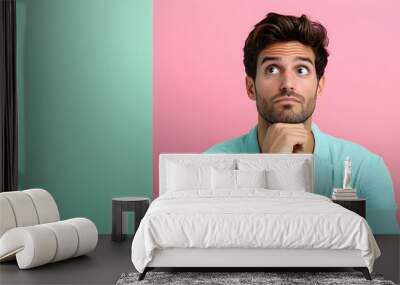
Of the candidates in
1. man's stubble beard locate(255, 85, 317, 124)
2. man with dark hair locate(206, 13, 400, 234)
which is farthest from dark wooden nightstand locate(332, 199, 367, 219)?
man's stubble beard locate(255, 85, 317, 124)

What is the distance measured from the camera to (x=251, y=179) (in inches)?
253

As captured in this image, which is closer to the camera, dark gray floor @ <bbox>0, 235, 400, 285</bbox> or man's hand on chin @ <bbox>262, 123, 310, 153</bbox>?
dark gray floor @ <bbox>0, 235, 400, 285</bbox>

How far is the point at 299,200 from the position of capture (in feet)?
18.0

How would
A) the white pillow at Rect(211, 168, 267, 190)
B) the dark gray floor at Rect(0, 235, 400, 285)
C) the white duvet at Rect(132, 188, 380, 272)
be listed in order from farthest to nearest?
the white pillow at Rect(211, 168, 267, 190), the dark gray floor at Rect(0, 235, 400, 285), the white duvet at Rect(132, 188, 380, 272)

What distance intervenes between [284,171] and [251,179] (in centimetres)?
41

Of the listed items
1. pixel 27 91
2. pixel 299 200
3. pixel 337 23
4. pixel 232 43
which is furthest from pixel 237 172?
pixel 27 91

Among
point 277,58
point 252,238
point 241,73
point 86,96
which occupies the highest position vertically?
point 277,58

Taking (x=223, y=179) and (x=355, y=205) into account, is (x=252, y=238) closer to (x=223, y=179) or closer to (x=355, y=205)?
(x=223, y=179)

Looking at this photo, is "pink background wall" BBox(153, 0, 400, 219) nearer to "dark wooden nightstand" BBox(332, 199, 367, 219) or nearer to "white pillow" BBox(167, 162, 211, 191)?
"white pillow" BBox(167, 162, 211, 191)

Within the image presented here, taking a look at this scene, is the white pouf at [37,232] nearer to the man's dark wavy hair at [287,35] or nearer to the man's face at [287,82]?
the man's face at [287,82]

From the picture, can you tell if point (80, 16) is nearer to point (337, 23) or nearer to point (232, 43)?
point (232, 43)

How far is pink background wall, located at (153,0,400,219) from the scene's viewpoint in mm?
7293

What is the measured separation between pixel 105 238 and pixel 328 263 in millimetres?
2953

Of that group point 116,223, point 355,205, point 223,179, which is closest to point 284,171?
point 223,179
